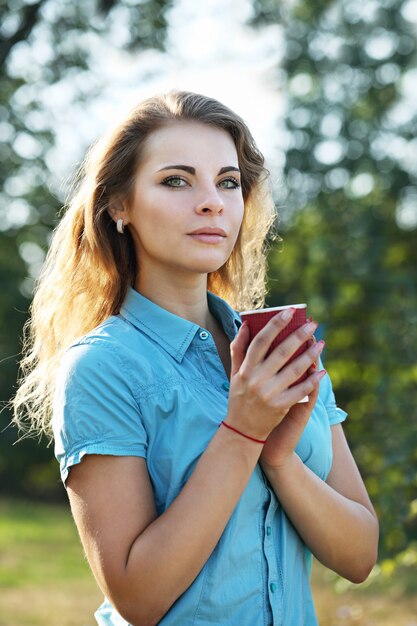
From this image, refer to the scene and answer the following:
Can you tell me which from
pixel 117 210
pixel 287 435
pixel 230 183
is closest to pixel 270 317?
pixel 287 435

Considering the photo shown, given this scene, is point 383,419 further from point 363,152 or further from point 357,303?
point 363,152

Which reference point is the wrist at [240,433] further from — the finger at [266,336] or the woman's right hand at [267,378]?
the finger at [266,336]

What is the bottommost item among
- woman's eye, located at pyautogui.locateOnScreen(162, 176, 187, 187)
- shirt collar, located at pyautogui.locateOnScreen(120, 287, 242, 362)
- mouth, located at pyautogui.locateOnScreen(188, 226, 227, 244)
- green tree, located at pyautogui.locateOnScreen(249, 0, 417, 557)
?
green tree, located at pyautogui.locateOnScreen(249, 0, 417, 557)

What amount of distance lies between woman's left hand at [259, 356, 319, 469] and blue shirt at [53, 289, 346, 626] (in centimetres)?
7

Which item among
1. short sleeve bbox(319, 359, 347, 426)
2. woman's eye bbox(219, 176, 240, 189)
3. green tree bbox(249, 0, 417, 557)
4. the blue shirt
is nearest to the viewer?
the blue shirt

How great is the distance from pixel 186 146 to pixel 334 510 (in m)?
0.88

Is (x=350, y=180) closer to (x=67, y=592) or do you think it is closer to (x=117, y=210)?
(x=67, y=592)

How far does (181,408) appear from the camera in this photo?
1.83m

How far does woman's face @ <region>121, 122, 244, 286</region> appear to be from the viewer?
6.41 feet

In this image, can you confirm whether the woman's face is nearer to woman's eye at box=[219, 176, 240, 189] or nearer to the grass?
woman's eye at box=[219, 176, 240, 189]

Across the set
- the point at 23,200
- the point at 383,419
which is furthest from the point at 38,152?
the point at 383,419

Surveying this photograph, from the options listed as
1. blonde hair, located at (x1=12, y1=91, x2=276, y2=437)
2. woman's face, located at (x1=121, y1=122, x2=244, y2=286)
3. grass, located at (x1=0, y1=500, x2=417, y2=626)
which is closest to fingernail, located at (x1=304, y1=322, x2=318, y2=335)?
woman's face, located at (x1=121, y1=122, x2=244, y2=286)

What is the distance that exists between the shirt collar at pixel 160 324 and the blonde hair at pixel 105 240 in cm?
9

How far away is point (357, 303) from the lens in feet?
25.4
